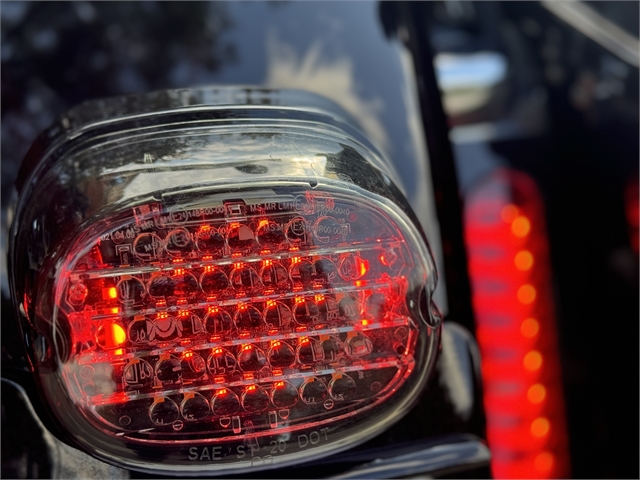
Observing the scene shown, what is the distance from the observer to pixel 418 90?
0.92 metres

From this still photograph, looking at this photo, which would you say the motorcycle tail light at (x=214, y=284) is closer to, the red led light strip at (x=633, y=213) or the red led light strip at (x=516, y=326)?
the red led light strip at (x=516, y=326)

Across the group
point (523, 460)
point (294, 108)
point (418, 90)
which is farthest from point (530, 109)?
point (523, 460)

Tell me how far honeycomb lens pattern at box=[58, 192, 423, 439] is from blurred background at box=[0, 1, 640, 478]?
0.19 meters

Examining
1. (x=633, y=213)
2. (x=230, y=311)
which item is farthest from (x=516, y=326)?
(x=230, y=311)

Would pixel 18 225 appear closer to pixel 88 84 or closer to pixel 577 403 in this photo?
pixel 88 84

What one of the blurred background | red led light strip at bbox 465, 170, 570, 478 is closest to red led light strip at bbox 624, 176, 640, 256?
the blurred background

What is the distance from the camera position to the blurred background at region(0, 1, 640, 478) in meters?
0.82

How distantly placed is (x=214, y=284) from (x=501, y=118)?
589 millimetres

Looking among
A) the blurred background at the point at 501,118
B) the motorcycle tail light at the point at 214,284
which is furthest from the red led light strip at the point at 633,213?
the motorcycle tail light at the point at 214,284

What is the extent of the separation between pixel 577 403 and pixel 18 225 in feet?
2.97

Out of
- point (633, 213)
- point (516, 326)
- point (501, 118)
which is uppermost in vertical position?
point (501, 118)

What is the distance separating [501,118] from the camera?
102cm

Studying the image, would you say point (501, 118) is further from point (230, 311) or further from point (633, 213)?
point (230, 311)

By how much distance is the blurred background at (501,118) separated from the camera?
2.69ft
